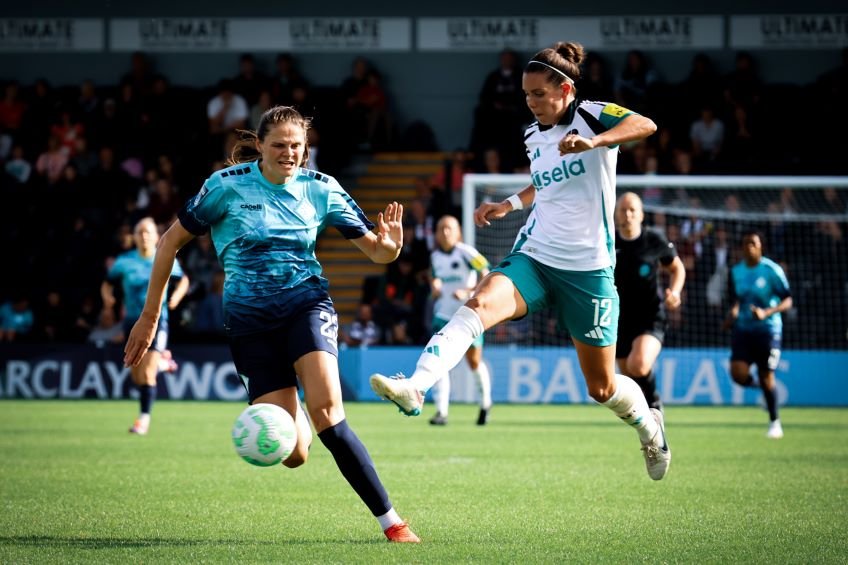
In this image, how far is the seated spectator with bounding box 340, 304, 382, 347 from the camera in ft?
70.0

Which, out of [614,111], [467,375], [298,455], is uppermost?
[614,111]

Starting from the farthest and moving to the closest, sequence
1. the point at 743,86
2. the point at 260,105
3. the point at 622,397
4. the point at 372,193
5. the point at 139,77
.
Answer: the point at 139,77, the point at 372,193, the point at 260,105, the point at 743,86, the point at 622,397

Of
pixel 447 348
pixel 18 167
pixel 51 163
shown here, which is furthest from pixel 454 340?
pixel 18 167

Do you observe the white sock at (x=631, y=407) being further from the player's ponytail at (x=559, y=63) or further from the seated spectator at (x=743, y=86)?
the seated spectator at (x=743, y=86)

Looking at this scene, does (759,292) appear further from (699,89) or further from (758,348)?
(699,89)

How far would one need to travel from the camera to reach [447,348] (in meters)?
6.51

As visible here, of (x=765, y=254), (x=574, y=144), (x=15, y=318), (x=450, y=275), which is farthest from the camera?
(x=15, y=318)

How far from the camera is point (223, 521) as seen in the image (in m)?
7.24

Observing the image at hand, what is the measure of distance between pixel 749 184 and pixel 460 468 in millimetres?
10147

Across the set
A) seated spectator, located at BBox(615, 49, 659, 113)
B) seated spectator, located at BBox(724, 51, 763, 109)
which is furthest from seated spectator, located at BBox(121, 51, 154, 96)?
seated spectator, located at BBox(724, 51, 763, 109)

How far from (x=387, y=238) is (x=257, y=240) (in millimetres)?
695

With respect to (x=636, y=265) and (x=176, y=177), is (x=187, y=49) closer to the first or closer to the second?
(x=176, y=177)

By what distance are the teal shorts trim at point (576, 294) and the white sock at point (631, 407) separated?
0.49 meters

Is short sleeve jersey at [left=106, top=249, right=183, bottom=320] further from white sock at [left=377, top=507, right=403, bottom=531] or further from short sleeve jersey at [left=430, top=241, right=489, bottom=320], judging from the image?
white sock at [left=377, top=507, right=403, bottom=531]
